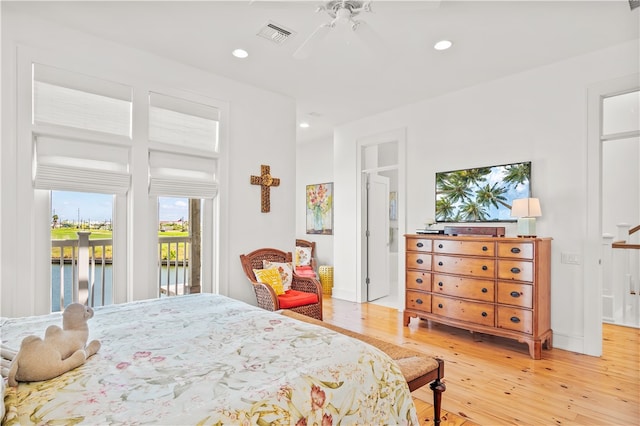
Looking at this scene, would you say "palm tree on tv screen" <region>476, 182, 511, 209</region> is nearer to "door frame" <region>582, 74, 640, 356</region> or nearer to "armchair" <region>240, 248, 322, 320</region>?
"door frame" <region>582, 74, 640, 356</region>

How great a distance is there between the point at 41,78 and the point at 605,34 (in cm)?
474

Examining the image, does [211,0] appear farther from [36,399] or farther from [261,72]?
[36,399]

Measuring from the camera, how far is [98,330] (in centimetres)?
173

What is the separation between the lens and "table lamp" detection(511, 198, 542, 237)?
131 inches

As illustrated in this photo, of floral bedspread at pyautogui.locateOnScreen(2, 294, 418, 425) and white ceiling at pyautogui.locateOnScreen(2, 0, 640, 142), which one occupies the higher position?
white ceiling at pyautogui.locateOnScreen(2, 0, 640, 142)

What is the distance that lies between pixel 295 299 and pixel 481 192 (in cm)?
245

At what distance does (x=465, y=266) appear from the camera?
11.9 feet

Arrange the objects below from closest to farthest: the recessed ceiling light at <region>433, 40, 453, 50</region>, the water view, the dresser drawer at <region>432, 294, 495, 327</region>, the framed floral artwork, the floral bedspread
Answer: the floral bedspread < the water view < the recessed ceiling light at <region>433, 40, 453, 50</region> < the dresser drawer at <region>432, 294, 495, 327</region> < the framed floral artwork

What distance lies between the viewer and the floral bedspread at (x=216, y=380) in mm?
1014

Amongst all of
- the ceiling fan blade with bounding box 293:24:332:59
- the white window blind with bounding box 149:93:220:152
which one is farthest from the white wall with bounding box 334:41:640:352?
the white window blind with bounding box 149:93:220:152

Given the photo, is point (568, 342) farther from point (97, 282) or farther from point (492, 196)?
point (97, 282)

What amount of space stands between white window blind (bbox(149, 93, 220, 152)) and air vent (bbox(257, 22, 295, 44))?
112 cm

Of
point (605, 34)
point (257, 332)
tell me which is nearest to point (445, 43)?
point (605, 34)

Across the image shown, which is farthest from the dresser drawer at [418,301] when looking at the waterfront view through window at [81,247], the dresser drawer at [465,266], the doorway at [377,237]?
the waterfront view through window at [81,247]
